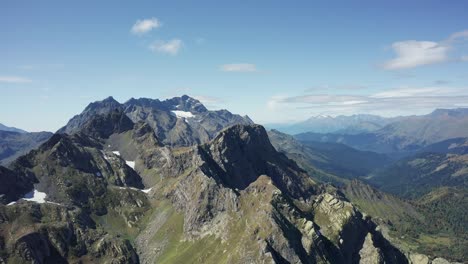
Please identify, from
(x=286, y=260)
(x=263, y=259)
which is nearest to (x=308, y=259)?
(x=286, y=260)

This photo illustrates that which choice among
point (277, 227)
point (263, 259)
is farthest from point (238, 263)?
point (277, 227)

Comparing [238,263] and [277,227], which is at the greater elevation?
[277,227]

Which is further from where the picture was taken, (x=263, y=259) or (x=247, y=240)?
(x=247, y=240)

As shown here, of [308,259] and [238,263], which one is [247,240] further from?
[308,259]

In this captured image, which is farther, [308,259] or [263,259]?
[308,259]

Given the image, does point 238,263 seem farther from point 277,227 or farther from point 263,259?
point 277,227

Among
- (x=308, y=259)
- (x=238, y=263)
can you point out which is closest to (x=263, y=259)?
(x=238, y=263)

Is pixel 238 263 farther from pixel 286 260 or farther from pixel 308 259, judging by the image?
pixel 308 259

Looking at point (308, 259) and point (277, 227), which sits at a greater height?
point (277, 227)
